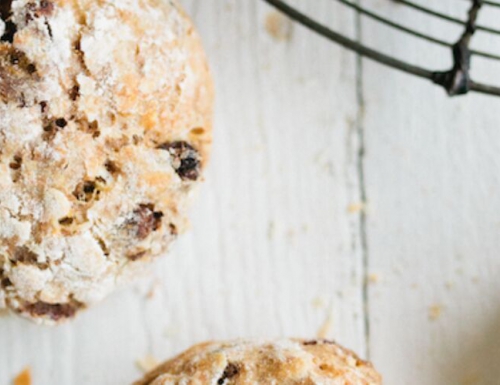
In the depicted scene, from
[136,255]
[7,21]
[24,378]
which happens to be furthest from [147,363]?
[7,21]

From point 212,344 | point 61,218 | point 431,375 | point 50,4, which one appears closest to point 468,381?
point 431,375

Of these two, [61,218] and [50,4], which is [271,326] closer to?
[61,218]

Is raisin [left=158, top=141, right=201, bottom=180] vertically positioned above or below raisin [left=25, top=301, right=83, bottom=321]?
above

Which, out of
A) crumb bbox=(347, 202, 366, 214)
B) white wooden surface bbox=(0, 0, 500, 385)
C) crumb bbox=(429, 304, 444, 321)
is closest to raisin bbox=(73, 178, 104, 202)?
white wooden surface bbox=(0, 0, 500, 385)

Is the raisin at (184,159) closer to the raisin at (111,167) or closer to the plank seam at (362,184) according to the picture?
the raisin at (111,167)

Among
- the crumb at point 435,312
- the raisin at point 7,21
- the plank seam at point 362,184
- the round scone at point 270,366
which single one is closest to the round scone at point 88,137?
the raisin at point 7,21

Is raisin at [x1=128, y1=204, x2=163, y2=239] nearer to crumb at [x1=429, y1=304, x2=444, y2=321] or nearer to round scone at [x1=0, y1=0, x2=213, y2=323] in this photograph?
round scone at [x1=0, y1=0, x2=213, y2=323]
